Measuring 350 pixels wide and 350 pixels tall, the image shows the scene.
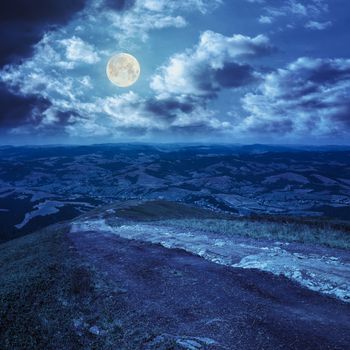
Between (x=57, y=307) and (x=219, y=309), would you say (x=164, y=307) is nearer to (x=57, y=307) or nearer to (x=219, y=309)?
(x=219, y=309)

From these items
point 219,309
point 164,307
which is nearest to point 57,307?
point 164,307

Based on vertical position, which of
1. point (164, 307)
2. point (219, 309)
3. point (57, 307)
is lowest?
point (57, 307)

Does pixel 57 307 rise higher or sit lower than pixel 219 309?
lower

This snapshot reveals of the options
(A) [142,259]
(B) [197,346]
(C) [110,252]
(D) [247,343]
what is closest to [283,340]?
(D) [247,343]

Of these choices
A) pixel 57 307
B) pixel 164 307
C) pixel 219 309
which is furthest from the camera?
pixel 57 307

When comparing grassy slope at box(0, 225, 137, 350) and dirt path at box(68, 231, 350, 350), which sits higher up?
dirt path at box(68, 231, 350, 350)

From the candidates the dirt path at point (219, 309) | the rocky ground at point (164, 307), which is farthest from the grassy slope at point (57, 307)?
the dirt path at point (219, 309)

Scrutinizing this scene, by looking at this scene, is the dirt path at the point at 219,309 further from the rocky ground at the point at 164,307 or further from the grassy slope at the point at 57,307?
the grassy slope at the point at 57,307

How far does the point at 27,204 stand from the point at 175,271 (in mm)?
191093

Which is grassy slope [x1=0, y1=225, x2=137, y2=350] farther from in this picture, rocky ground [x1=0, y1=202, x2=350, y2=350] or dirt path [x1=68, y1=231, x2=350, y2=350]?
dirt path [x1=68, y1=231, x2=350, y2=350]

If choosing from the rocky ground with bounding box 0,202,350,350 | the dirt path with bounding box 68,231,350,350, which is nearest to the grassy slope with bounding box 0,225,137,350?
the rocky ground with bounding box 0,202,350,350

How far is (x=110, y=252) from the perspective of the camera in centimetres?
2500

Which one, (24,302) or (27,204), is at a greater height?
(24,302)

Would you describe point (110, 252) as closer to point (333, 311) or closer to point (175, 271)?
point (175, 271)
